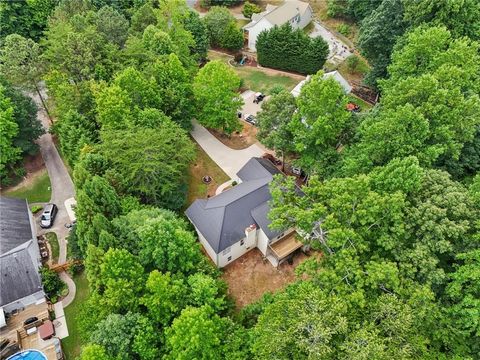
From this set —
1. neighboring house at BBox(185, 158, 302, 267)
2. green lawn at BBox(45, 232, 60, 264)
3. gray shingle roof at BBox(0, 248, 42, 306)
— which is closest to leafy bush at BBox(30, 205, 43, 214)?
green lawn at BBox(45, 232, 60, 264)

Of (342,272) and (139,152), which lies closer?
(342,272)

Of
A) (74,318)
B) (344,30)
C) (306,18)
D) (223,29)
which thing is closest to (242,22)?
(223,29)

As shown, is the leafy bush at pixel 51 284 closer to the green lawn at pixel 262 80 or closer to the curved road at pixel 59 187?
Result: the curved road at pixel 59 187

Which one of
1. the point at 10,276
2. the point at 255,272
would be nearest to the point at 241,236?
the point at 255,272

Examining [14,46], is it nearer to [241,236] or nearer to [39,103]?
[39,103]

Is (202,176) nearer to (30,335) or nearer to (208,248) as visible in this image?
(208,248)

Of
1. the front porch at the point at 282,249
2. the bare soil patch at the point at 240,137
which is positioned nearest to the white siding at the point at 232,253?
the front porch at the point at 282,249
